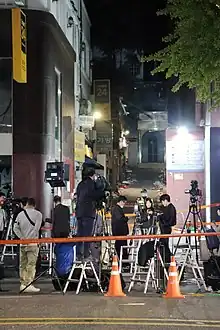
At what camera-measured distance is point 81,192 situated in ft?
36.8

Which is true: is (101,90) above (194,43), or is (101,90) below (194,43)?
above

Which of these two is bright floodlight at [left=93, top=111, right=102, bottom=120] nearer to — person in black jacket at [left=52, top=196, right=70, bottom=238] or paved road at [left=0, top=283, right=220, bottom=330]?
person in black jacket at [left=52, top=196, right=70, bottom=238]

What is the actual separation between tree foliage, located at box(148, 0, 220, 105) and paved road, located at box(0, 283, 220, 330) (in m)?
3.48

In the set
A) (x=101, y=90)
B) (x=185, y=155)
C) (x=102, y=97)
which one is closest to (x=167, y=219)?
(x=185, y=155)

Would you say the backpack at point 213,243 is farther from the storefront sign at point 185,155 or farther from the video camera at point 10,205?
the storefront sign at point 185,155

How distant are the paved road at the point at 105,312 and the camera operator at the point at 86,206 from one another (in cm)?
118

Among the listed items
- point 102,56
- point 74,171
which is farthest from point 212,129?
point 102,56

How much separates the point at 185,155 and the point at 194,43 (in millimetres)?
12633

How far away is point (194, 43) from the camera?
8578mm

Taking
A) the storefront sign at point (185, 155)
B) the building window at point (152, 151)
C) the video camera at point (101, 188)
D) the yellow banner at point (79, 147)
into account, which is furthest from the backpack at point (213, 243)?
the building window at point (152, 151)

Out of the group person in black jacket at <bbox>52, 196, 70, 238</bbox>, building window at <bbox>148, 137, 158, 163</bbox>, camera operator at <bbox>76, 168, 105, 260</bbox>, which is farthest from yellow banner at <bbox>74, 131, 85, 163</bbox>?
building window at <bbox>148, 137, 158, 163</bbox>

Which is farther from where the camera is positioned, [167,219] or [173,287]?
[167,219]

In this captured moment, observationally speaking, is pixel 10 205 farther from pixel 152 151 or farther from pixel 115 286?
pixel 152 151

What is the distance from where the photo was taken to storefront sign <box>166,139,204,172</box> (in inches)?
829
